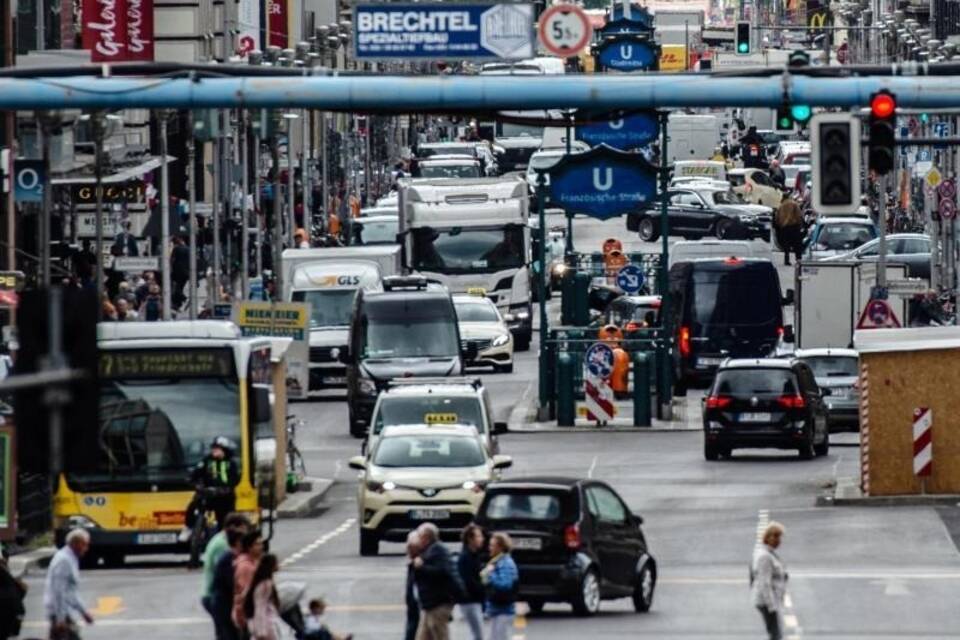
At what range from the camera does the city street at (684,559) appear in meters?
29.2

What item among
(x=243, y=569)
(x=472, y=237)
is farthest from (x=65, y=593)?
(x=472, y=237)

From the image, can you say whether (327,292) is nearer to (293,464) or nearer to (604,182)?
(604,182)

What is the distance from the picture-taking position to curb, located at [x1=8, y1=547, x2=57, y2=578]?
112ft

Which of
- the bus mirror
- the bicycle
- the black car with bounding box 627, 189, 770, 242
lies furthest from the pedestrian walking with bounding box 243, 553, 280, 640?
the black car with bounding box 627, 189, 770, 242

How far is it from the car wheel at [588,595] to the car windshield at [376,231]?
153ft

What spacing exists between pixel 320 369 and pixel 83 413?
45.3 m

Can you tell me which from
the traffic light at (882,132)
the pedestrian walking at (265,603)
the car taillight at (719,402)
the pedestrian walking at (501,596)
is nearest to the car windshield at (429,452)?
the traffic light at (882,132)

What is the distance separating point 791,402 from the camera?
46438 millimetres

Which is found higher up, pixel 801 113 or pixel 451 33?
pixel 451 33

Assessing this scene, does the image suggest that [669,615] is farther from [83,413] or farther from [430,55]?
[83,413]

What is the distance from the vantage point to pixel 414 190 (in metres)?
65.8

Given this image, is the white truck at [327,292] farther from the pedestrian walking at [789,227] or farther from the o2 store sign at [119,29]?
the pedestrian walking at [789,227]

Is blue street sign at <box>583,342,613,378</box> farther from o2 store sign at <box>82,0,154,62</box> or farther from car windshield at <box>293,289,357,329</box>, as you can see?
o2 store sign at <box>82,0,154,62</box>

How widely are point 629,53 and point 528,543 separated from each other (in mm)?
31222
